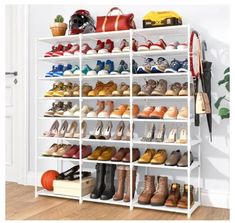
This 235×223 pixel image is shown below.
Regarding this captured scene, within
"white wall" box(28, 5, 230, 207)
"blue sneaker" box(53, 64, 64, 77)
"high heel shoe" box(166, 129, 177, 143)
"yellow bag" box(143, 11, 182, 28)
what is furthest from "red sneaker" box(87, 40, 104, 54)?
"high heel shoe" box(166, 129, 177, 143)

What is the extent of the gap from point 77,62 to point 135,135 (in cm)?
101

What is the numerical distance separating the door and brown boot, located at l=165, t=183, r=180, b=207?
72.9 inches

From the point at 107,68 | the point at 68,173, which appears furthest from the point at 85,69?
the point at 68,173

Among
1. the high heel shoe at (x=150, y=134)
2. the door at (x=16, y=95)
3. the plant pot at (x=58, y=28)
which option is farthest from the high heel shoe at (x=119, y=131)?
the door at (x=16, y=95)

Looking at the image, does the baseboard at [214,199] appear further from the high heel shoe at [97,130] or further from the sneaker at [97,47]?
the sneaker at [97,47]

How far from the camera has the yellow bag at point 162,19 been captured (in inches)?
130

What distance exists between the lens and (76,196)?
3592 millimetres

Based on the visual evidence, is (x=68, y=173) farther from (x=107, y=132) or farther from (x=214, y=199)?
(x=214, y=199)

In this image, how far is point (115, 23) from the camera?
349 cm

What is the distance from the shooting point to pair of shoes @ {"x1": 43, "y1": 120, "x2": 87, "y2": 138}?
375 centimetres

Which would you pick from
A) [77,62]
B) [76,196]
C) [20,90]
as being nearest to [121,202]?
[76,196]

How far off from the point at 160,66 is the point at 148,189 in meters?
1.09

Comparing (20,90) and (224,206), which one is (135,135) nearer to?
(224,206)

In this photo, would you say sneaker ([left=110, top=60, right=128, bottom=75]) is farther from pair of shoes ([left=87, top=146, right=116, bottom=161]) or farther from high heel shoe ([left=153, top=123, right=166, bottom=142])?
pair of shoes ([left=87, top=146, right=116, bottom=161])
